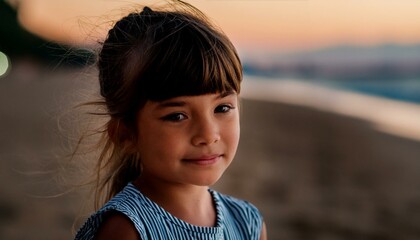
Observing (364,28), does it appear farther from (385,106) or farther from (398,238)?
(398,238)

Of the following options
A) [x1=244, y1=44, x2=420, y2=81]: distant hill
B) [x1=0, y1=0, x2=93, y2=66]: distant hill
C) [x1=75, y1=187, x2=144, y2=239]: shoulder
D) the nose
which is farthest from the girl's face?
[x1=244, y1=44, x2=420, y2=81]: distant hill

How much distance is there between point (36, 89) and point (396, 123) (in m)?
5.15

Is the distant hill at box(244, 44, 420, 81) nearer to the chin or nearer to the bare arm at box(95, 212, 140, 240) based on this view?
the chin

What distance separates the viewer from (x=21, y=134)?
8.88 metres

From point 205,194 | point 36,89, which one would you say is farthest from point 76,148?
point 36,89

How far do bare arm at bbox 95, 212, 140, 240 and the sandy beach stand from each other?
22.2 inches

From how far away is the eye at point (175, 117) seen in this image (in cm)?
177

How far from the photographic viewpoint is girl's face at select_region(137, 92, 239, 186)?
5.80ft

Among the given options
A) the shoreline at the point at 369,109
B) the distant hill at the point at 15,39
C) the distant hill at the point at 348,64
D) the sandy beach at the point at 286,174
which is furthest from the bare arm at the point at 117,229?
Answer: the distant hill at the point at 348,64

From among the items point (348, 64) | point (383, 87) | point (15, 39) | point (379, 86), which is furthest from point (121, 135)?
point (348, 64)

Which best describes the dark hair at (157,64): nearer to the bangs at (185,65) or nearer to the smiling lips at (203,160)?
the bangs at (185,65)

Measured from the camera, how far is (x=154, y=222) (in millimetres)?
1799

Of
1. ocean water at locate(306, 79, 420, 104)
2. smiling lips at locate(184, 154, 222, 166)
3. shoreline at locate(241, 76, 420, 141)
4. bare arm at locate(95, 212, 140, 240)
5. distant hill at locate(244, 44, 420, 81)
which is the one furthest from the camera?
distant hill at locate(244, 44, 420, 81)

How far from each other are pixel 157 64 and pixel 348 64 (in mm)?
32146
